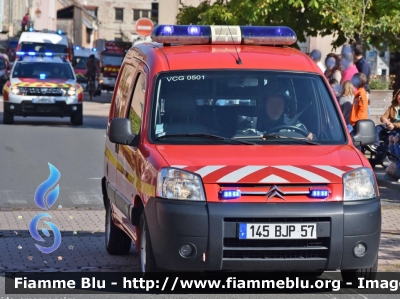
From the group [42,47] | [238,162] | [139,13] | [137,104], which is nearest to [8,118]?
[42,47]

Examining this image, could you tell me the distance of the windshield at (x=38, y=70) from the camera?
2667cm

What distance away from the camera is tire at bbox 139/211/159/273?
693cm

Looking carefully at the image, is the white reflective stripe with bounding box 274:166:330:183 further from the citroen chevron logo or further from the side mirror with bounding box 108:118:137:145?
the side mirror with bounding box 108:118:137:145

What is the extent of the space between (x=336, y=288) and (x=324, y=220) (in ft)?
3.04

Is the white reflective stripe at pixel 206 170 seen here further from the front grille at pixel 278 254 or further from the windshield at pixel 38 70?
the windshield at pixel 38 70

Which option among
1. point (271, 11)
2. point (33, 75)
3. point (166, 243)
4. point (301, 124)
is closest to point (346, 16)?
point (271, 11)

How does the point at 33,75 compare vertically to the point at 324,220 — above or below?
below

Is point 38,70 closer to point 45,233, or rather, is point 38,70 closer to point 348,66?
point 348,66

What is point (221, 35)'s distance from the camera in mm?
8445

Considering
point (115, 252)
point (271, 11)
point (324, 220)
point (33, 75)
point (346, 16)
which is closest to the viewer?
point (324, 220)

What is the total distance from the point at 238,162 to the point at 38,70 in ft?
67.2

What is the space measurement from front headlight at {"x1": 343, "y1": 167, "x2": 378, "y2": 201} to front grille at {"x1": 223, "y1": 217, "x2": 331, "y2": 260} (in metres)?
0.27

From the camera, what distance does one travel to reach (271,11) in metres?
22.6

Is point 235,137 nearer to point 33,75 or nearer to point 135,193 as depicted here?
point 135,193
